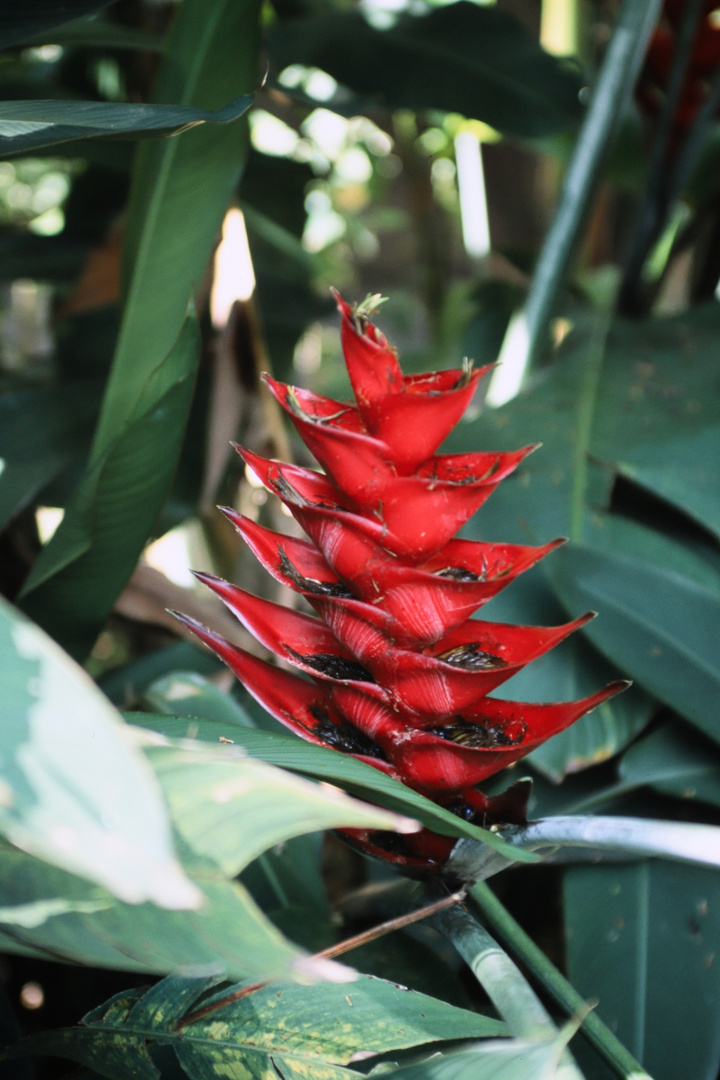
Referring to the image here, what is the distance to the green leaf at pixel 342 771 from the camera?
0.25m

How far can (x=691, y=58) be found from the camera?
0.79 m

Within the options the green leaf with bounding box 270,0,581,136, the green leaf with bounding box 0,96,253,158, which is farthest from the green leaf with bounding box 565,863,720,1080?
the green leaf with bounding box 270,0,581,136

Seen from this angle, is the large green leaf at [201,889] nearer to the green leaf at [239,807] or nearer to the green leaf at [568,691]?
the green leaf at [239,807]

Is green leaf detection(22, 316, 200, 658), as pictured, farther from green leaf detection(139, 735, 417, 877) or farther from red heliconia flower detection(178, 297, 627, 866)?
green leaf detection(139, 735, 417, 877)

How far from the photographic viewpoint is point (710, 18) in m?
0.79

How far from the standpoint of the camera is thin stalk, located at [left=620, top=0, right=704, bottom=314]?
27.5 inches

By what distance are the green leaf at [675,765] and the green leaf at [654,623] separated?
0.03 meters

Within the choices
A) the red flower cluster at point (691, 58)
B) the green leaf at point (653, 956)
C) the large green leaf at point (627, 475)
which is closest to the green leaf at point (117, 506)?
the large green leaf at point (627, 475)

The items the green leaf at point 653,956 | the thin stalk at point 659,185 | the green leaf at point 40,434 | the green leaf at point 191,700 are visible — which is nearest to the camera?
the green leaf at point 653,956

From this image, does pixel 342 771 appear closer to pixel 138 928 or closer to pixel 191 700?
pixel 138 928

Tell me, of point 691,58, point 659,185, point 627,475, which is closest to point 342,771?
point 627,475

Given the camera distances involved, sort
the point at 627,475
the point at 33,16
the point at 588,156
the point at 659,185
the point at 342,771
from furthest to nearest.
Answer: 1. the point at 659,185
2. the point at 588,156
3. the point at 627,475
4. the point at 33,16
5. the point at 342,771

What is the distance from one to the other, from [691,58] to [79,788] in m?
0.94

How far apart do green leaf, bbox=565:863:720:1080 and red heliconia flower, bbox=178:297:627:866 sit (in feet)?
0.51
